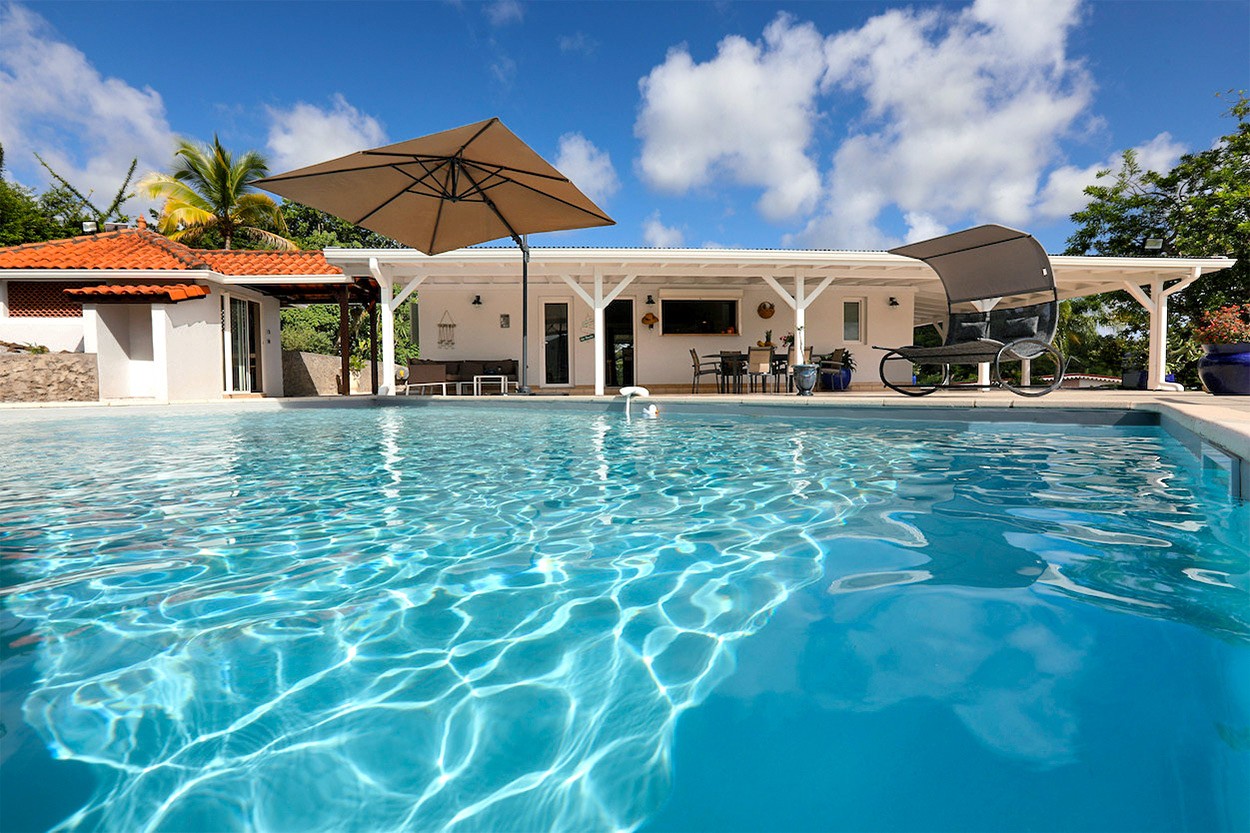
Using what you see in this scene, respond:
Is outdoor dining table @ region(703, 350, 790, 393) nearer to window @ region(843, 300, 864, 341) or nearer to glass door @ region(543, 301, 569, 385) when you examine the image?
window @ region(843, 300, 864, 341)

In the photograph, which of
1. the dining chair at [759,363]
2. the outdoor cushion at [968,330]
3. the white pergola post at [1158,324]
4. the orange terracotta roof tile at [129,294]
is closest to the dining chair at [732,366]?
the dining chair at [759,363]

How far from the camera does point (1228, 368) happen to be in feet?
23.5

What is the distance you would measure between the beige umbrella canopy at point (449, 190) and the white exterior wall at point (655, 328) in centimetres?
380

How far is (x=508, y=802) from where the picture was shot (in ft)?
3.51

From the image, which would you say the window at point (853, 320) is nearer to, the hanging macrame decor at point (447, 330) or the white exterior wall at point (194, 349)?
the hanging macrame decor at point (447, 330)

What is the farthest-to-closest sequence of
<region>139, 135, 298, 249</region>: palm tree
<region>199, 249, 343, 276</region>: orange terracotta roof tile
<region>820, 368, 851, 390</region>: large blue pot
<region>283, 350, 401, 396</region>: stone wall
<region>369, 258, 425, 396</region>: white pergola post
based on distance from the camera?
<region>139, 135, 298, 249</region>: palm tree < <region>283, 350, 401, 396</region>: stone wall < <region>199, 249, 343, 276</region>: orange terracotta roof tile < <region>820, 368, 851, 390</region>: large blue pot < <region>369, 258, 425, 396</region>: white pergola post

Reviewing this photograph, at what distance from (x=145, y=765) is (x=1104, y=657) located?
6.86 ft

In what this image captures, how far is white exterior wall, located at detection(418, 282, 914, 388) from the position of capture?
1239 centimetres

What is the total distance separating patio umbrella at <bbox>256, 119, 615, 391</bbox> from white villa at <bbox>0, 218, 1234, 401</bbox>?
4.44 ft

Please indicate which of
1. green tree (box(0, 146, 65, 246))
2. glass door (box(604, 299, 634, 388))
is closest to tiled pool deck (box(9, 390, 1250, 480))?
glass door (box(604, 299, 634, 388))

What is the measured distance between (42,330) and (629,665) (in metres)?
14.5

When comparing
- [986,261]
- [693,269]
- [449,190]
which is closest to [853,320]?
[693,269]

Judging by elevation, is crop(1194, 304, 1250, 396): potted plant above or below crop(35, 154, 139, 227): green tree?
below

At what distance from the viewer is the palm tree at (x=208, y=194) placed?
57.3ft
